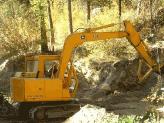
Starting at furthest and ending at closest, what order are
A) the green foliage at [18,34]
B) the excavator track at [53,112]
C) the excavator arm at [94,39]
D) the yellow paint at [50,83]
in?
the green foliage at [18,34] < the excavator arm at [94,39] < the excavator track at [53,112] < the yellow paint at [50,83]

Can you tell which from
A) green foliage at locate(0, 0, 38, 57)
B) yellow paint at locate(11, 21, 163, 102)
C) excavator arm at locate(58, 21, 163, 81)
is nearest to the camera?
yellow paint at locate(11, 21, 163, 102)

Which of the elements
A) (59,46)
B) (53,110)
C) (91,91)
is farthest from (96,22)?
(53,110)

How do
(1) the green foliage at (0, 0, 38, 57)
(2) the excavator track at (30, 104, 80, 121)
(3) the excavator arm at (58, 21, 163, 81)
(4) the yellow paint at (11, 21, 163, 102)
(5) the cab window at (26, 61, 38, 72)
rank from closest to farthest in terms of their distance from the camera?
(4) the yellow paint at (11, 21, 163, 102), (2) the excavator track at (30, 104, 80, 121), (3) the excavator arm at (58, 21, 163, 81), (5) the cab window at (26, 61, 38, 72), (1) the green foliage at (0, 0, 38, 57)

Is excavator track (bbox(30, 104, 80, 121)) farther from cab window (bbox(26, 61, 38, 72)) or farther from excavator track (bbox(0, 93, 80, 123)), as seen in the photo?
cab window (bbox(26, 61, 38, 72))

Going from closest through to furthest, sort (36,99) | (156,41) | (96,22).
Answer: (36,99) < (156,41) < (96,22)

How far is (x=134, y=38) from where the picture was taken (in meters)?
18.9

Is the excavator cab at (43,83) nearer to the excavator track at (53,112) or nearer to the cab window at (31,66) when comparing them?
the cab window at (31,66)

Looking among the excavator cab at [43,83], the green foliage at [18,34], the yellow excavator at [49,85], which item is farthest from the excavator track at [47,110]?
the green foliage at [18,34]

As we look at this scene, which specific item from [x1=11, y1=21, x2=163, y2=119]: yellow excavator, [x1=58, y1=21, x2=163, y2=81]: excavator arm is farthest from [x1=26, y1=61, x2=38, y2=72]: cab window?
[x1=58, y1=21, x2=163, y2=81]: excavator arm

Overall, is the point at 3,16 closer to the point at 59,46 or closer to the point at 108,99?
the point at 59,46

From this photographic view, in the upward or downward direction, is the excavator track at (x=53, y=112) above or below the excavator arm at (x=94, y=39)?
below

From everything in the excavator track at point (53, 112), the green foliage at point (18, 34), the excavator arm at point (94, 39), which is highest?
the green foliage at point (18, 34)

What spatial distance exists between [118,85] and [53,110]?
581 centimetres

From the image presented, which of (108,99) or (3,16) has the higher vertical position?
(3,16)
